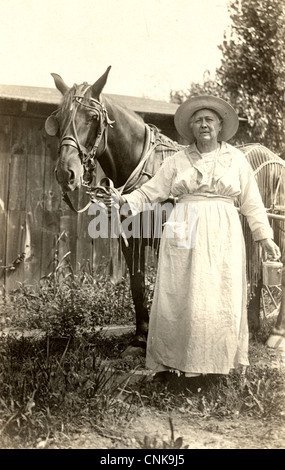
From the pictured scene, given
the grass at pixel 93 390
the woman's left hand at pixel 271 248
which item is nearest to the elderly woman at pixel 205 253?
the woman's left hand at pixel 271 248

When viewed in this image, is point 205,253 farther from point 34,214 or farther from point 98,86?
point 34,214

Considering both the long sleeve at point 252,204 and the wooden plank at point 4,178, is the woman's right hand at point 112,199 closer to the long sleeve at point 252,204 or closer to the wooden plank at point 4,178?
the long sleeve at point 252,204

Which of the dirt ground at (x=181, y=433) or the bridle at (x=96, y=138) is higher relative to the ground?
the bridle at (x=96, y=138)

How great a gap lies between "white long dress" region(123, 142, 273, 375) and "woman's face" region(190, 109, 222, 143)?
0.34 ft

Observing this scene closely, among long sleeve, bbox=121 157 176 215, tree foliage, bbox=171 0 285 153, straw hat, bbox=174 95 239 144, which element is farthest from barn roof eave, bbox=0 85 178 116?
long sleeve, bbox=121 157 176 215

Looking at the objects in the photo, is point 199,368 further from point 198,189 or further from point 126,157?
point 126,157

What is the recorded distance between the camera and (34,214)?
4.85 meters

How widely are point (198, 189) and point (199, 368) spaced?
1.09m

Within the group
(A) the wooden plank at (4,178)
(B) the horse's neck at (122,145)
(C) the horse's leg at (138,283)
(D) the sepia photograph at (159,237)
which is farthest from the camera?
(A) the wooden plank at (4,178)

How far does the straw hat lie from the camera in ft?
9.46

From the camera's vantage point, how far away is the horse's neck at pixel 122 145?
3.35m

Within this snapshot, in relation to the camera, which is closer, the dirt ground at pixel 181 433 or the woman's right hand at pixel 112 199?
the dirt ground at pixel 181 433

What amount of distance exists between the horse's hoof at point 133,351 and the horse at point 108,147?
36 millimetres

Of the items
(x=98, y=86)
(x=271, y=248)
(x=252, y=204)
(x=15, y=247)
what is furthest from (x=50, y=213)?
(x=271, y=248)
